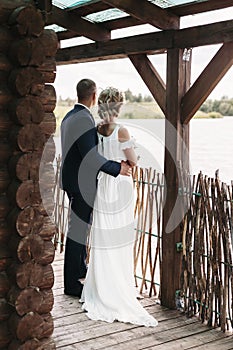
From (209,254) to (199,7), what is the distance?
72.8 inches

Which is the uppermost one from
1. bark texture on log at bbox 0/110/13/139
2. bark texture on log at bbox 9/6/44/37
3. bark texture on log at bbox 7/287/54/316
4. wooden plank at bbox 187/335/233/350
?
bark texture on log at bbox 9/6/44/37

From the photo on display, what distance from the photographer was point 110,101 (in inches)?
159

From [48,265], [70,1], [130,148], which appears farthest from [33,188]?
[70,1]

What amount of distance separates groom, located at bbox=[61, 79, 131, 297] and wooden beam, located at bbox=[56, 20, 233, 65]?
0.48 metres

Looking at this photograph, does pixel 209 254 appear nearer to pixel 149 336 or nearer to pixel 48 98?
pixel 149 336

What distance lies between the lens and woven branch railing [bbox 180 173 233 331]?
12.4 ft

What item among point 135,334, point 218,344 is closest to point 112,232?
point 135,334

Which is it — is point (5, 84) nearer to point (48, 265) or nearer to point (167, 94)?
point (48, 265)

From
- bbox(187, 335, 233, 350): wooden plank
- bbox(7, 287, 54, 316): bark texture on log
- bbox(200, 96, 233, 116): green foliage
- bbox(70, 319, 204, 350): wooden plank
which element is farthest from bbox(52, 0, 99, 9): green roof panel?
bbox(187, 335, 233, 350): wooden plank

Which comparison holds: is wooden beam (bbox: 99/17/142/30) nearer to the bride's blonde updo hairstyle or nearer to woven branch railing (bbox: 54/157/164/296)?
the bride's blonde updo hairstyle

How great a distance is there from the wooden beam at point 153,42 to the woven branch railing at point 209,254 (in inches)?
40.0

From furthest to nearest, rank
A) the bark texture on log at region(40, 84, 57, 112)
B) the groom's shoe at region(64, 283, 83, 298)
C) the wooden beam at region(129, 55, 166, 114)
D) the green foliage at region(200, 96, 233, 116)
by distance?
the green foliage at region(200, 96, 233, 116) → the groom's shoe at region(64, 283, 83, 298) → the wooden beam at region(129, 55, 166, 114) → the bark texture on log at region(40, 84, 57, 112)

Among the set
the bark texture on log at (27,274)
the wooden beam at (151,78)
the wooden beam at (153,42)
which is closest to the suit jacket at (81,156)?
the wooden beam at (151,78)

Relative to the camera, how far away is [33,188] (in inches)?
114
